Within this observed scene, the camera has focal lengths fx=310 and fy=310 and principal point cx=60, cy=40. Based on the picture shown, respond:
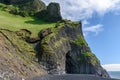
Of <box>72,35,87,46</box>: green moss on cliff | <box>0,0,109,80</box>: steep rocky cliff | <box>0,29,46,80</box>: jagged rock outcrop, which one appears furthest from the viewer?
<box>72,35,87,46</box>: green moss on cliff

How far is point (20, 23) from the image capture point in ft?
457

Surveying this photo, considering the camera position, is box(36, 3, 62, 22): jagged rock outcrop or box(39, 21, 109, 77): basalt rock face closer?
box(39, 21, 109, 77): basalt rock face

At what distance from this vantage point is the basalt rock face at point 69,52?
407 ft

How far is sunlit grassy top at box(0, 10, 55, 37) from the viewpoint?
12601 cm

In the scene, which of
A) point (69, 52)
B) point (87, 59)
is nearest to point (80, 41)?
point (69, 52)

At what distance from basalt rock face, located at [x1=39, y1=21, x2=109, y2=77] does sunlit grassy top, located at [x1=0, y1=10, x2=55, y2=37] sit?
7192mm

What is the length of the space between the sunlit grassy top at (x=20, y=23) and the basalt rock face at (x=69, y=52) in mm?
7192

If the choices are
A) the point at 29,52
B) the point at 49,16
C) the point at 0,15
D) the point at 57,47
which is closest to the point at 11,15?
the point at 0,15

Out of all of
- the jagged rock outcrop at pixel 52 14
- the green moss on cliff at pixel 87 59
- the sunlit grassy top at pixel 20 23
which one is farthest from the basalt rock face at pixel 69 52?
the jagged rock outcrop at pixel 52 14

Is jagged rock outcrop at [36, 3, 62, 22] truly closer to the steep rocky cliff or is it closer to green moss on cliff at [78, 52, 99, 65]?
the steep rocky cliff

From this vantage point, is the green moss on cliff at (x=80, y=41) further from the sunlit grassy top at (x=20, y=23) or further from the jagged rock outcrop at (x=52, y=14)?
the jagged rock outcrop at (x=52, y=14)

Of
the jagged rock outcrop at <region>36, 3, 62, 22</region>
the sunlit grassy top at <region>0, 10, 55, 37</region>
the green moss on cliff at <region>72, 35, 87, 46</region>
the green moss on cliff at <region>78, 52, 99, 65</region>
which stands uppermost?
the jagged rock outcrop at <region>36, 3, 62, 22</region>

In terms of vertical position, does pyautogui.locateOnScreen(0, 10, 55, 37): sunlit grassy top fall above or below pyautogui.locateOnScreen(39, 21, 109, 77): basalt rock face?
above

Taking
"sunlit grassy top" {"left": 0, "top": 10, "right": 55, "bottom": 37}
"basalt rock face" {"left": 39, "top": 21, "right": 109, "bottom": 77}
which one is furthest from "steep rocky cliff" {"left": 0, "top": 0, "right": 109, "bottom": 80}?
"sunlit grassy top" {"left": 0, "top": 10, "right": 55, "bottom": 37}
